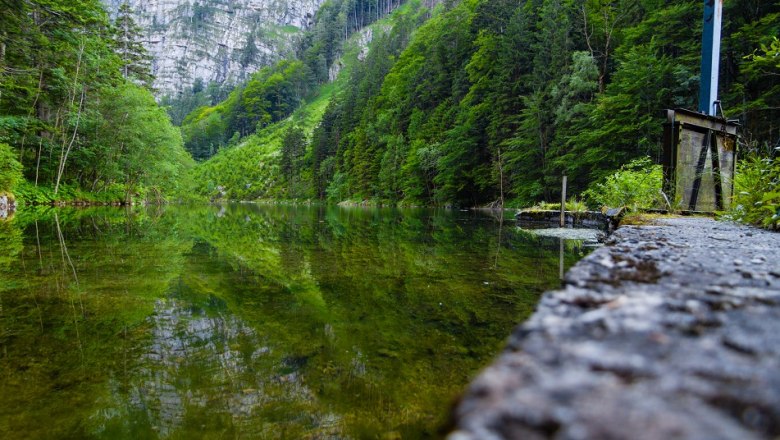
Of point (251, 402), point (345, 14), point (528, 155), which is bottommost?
point (251, 402)

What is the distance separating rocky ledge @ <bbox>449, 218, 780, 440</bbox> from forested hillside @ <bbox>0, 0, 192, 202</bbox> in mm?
23978

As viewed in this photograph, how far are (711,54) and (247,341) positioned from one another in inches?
484

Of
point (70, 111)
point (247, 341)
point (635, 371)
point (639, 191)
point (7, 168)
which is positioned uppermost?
point (70, 111)

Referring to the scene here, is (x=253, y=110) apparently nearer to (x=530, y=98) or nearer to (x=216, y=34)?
(x=216, y=34)

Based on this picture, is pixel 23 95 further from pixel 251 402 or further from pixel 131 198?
pixel 251 402

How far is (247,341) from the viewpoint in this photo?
3.44 meters

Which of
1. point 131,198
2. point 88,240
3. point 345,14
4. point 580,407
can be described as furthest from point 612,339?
point 345,14

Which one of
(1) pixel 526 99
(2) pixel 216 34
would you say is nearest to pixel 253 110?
(2) pixel 216 34

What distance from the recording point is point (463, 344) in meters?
3.37

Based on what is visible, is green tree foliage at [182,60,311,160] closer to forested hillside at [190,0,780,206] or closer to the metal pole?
forested hillside at [190,0,780,206]

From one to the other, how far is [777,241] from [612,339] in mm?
4720

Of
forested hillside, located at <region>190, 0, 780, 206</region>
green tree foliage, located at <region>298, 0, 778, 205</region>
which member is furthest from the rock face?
green tree foliage, located at <region>298, 0, 778, 205</region>

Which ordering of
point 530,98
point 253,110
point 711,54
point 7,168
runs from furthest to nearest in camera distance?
point 253,110, point 530,98, point 7,168, point 711,54

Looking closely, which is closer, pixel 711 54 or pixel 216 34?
pixel 711 54
